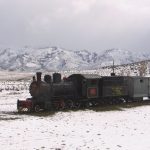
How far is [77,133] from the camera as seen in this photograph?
2314 cm

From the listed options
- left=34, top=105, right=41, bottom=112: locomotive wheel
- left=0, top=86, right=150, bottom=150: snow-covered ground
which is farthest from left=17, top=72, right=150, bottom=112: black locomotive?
left=0, top=86, right=150, bottom=150: snow-covered ground

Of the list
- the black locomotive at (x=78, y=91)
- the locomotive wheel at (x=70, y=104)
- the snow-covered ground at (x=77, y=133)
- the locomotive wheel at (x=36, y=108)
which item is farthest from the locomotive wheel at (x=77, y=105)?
the snow-covered ground at (x=77, y=133)

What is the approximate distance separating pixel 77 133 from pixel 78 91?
16.3 meters

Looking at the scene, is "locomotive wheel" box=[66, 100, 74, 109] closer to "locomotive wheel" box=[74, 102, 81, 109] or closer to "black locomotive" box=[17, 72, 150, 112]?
"black locomotive" box=[17, 72, 150, 112]

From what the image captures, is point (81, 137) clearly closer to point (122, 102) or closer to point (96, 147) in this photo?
point (96, 147)

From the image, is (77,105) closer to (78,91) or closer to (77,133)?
(78,91)

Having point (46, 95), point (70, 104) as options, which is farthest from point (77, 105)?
point (46, 95)

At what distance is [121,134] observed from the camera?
77.0ft

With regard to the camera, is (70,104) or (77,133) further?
(70,104)

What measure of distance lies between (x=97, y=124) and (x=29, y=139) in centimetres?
812

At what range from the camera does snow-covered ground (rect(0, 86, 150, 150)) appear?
19516 mm

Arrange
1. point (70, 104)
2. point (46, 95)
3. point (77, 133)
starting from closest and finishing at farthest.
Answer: point (77, 133), point (46, 95), point (70, 104)

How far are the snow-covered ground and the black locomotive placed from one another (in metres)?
4.07

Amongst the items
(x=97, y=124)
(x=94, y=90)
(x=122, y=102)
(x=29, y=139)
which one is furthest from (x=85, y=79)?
(x=29, y=139)
